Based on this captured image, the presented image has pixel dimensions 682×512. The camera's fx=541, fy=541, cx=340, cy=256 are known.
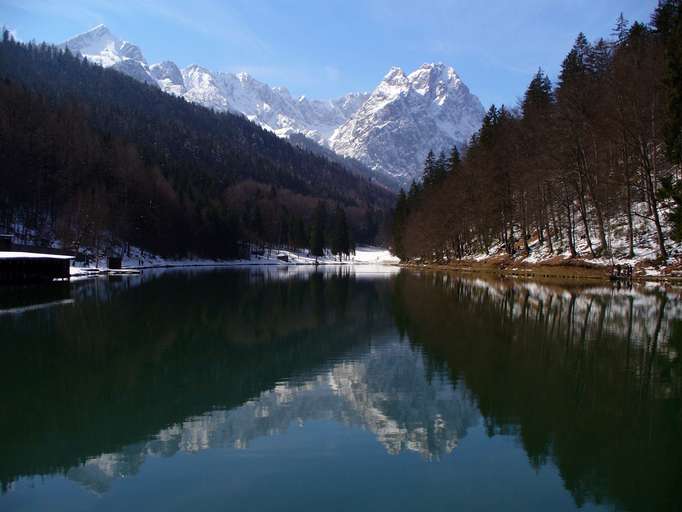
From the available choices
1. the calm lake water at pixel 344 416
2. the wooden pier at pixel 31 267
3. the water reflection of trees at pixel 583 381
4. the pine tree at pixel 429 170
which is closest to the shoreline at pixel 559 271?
the water reflection of trees at pixel 583 381

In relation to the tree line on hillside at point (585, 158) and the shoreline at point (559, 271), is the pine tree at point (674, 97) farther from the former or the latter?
the shoreline at point (559, 271)

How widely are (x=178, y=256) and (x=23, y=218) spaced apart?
104 ft

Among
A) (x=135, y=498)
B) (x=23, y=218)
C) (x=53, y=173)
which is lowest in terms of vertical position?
(x=135, y=498)

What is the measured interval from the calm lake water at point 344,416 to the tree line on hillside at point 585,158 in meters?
22.3

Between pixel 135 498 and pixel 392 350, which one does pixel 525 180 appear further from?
pixel 135 498

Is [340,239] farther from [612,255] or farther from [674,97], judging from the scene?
[674,97]

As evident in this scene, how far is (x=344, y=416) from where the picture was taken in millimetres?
11781

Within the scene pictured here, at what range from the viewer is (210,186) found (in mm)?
156375

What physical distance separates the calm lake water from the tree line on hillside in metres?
22.3

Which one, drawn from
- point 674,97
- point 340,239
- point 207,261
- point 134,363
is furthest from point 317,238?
point 134,363

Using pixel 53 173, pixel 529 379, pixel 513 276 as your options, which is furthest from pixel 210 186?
pixel 529 379

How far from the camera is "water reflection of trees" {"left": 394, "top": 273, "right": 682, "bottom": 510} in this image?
8.47 m

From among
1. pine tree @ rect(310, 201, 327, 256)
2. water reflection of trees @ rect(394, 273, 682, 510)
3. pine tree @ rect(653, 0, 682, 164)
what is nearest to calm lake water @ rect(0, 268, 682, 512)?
water reflection of trees @ rect(394, 273, 682, 510)

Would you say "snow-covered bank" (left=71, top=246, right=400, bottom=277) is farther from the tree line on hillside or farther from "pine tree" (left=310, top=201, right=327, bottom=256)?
the tree line on hillside
